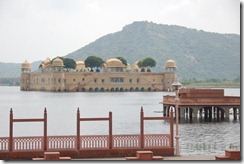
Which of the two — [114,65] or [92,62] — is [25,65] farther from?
[114,65]

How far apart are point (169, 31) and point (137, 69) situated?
144 ft

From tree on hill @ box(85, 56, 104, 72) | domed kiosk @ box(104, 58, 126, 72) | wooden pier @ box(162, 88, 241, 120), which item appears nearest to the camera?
wooden pier @ box(162, 88, 241, 120)

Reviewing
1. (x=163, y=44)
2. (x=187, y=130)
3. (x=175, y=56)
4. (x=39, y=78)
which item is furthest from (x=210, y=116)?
(x=163, y=44)

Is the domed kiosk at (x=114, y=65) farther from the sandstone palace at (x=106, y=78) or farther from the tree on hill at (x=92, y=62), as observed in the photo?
the tree on hill at (x=92, y=62)

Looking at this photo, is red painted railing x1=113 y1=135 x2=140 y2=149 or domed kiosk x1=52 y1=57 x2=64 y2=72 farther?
domed kiosk x1=52 y1=57 x2=64 y2=72

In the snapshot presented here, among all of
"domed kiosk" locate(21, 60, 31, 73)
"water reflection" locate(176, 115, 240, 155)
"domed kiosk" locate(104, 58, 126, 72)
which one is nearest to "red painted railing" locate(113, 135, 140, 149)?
"water reflection" locate(176, 115, 240, 155)

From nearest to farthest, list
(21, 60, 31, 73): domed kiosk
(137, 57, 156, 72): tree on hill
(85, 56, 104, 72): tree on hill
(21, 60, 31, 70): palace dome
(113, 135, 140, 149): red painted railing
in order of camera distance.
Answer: (113, 135, 140, 149): red painted railing, (85, 56, 104, 72): tree on hill, (137, 57, 156, 72): tree on hill, (21, 60, 31, 70): palace dome, (21, 60, 31, 73): domed kiosk

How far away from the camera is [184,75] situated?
119500mm

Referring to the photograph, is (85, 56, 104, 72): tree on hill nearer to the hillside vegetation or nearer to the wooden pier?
the hillside vegetation

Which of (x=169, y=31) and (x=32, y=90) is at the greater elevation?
(x=169, y=31)

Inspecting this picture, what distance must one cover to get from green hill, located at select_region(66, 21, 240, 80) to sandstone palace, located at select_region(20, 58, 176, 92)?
5.16 meters

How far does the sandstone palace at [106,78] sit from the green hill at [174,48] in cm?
516

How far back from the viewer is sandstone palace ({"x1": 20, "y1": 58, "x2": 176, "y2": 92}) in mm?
113000

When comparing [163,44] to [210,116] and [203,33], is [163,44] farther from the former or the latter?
[210,116]
